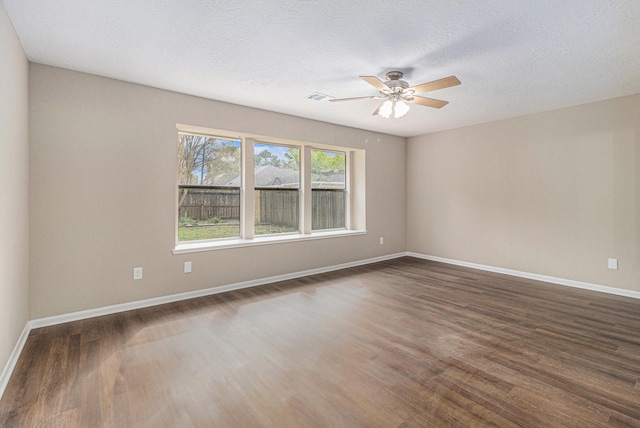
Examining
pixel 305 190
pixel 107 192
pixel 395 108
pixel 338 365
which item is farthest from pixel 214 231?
pixel 395 108

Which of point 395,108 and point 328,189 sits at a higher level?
point 395,108

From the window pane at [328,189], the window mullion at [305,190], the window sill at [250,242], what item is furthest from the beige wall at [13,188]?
the window pane at [328,189]

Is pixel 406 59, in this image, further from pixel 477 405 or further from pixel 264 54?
pixel 477 405

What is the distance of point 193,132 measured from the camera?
13.3 feet

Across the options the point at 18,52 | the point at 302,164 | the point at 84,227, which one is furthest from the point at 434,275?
the point at 18,52

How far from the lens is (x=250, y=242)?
171 inches

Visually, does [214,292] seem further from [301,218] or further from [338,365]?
[338,365]

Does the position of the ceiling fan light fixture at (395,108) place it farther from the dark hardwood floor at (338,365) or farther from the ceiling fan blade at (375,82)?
the dark hardwood floor at (338,365)

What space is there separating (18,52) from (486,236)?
627 cm

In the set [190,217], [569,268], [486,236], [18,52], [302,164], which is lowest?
[569,268]

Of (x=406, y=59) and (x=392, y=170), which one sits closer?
(x=406, y=59)

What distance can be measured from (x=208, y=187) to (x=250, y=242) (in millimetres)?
948

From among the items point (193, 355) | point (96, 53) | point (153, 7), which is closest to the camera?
point (153, 7)

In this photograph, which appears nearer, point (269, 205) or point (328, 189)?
point (269, 205)
